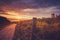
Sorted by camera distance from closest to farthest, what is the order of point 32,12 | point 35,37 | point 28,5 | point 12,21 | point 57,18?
1. point 28,5
2. point 32,12
3. point 57,18
4. point 35,37
5. point 12,21

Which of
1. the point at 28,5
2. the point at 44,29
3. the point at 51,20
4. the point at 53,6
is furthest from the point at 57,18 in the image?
the point at 28,5

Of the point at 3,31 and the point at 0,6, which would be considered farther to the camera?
the point at 3,31

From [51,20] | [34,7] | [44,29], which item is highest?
[34,7]

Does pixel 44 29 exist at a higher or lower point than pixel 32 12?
lower

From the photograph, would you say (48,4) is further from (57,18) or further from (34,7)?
(57,18)

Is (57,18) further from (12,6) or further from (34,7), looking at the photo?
(12,6)

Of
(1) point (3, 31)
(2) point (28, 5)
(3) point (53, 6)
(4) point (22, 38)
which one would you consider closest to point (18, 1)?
(2) point (28, 5)

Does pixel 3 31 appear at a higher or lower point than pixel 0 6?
lower

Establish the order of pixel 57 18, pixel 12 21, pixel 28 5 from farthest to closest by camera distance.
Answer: pixel 12 21
pixel 57 18
pixel 28 5

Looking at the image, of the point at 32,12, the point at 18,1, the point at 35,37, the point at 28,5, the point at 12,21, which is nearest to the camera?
the point at 18,1

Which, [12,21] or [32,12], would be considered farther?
[12,21]
